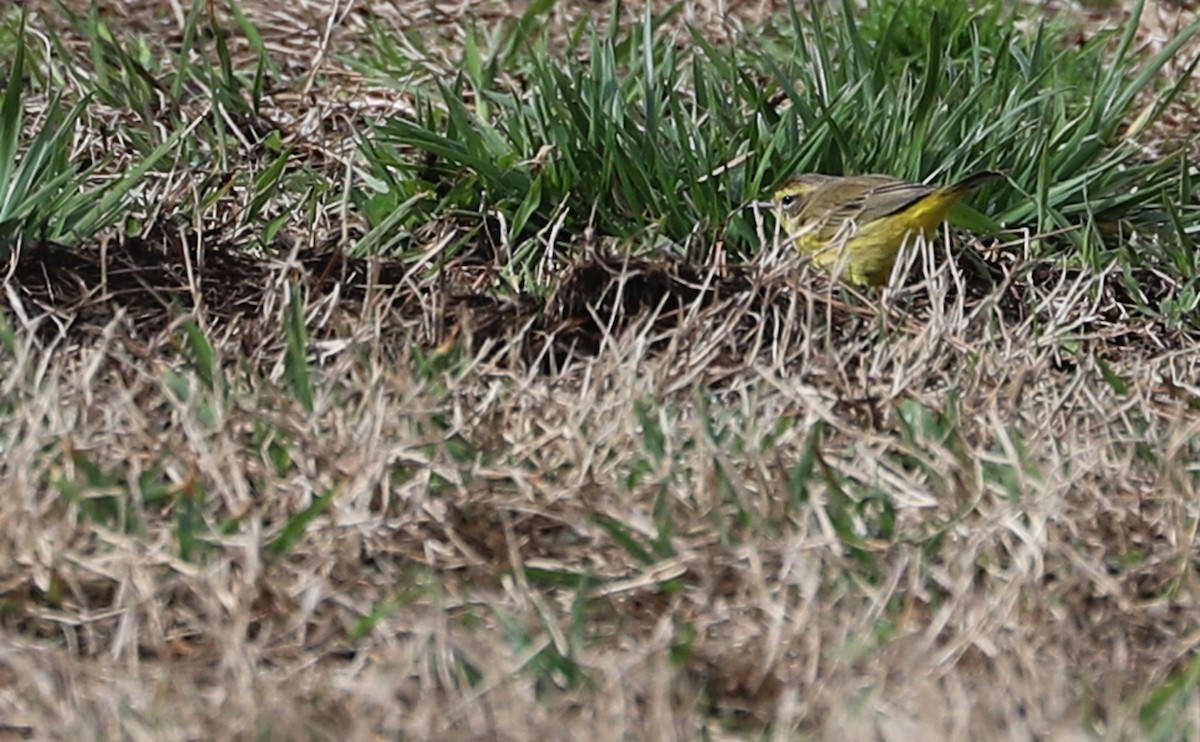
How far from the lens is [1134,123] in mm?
4812

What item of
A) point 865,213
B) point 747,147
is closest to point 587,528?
point 865,213

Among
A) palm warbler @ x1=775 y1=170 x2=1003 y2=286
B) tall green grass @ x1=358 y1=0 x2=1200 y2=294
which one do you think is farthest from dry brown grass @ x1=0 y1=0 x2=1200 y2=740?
tall green grass @ x1=358 y1=0 x2=1200 y2=294

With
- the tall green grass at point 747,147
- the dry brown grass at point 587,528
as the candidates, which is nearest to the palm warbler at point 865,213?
the tall green grass at point 747,147

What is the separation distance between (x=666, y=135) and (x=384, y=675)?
85.5 inches

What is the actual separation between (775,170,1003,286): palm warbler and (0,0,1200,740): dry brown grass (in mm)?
412

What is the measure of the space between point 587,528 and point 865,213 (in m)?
1.51

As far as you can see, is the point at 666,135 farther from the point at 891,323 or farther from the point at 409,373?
the point at 409,373

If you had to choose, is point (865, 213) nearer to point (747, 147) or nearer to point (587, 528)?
point (747, 147)

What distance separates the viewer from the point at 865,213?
4.09 meters

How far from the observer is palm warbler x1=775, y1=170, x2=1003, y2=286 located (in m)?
4.06

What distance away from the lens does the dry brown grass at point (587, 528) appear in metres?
2.42

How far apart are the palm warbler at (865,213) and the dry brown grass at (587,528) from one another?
0.41m

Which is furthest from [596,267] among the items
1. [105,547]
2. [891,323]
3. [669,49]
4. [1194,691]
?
[1194,691]

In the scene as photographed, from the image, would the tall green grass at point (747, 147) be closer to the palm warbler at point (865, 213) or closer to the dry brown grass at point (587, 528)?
the palm warbler at point (865, 213)
